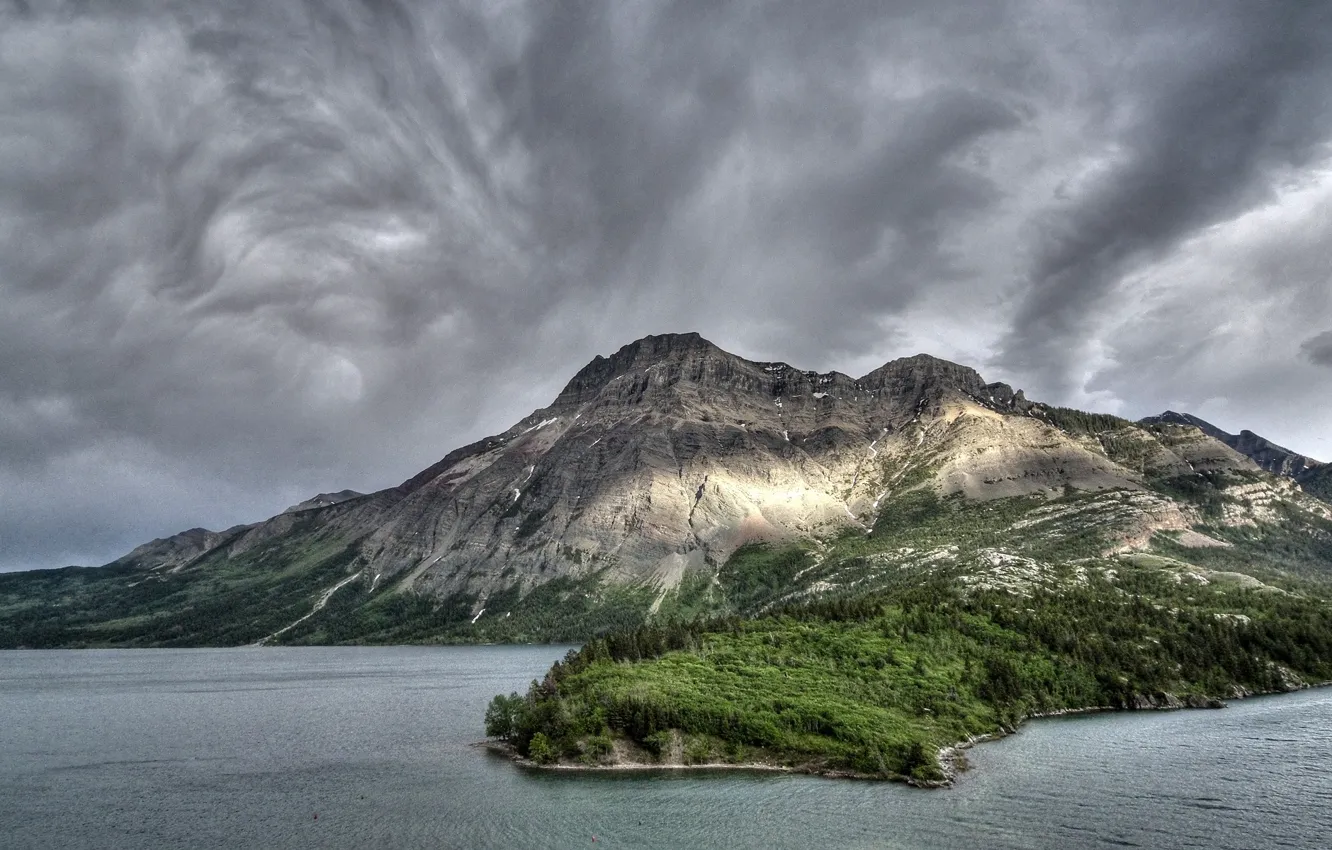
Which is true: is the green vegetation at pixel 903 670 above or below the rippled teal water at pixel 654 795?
above

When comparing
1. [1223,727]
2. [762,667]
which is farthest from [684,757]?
[1223,727]

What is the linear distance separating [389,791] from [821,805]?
1802 inches

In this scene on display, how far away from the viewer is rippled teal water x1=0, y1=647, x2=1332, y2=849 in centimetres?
6550

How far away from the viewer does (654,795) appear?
3159 inches

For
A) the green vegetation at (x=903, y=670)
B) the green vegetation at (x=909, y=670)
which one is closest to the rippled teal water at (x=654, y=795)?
the green vegetation at (x=909, y=670)

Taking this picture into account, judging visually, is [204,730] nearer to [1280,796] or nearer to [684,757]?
[684,757]

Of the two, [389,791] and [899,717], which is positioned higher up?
[899,717]

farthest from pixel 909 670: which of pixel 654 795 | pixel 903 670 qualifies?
pixel 654 795

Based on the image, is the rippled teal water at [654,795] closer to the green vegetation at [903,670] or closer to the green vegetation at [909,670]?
the green vegetation at [909,670]

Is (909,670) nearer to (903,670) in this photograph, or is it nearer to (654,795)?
(903,670)

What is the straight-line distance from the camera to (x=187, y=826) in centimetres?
7244

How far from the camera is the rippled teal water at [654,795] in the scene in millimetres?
65500

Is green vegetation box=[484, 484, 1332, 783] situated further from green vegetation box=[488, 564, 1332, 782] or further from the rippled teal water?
the rippled teal water

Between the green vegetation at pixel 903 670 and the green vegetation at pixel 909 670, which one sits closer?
the green vegetation at pixel 909 670
